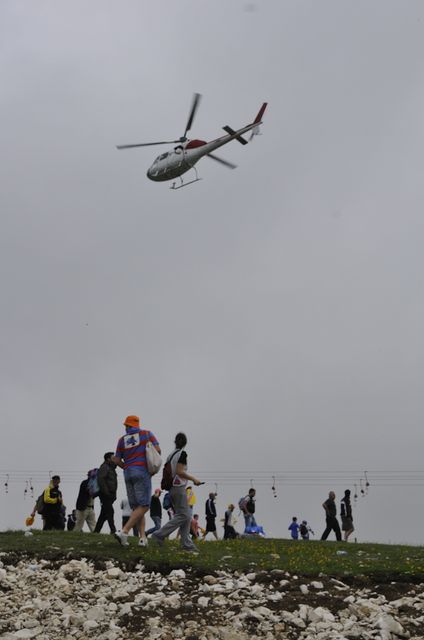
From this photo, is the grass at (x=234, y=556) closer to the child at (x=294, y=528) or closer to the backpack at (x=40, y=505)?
the backpack at (x=40, y=505)

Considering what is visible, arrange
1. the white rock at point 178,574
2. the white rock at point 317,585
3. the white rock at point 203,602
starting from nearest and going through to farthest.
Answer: the white rock at point 203,602, the white rock at point 317,585, the white rock at point 178,574

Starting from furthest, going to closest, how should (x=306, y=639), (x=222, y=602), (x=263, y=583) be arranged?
(x=263, y=583) < (x=222, y=602) < (x=306, y=639)

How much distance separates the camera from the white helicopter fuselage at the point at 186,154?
47969 mm

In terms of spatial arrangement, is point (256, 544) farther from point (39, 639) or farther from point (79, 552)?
point (39, 639)

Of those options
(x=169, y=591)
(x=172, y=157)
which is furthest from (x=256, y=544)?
(x=172, y=157)

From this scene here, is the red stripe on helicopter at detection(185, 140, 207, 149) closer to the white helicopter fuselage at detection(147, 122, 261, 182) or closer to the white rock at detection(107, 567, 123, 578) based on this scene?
the white helicopter fuselage at detection(147, 122, 261, 182)

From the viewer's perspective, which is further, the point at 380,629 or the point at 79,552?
the point at 79,552

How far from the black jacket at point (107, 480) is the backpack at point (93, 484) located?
0.32 meters

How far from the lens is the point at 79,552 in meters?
16.6

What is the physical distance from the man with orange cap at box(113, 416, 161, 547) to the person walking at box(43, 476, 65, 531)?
6284 millimetres

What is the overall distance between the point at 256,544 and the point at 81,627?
8.60m

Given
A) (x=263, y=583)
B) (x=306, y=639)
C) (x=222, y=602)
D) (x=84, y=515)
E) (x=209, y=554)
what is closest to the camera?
(x=306, y=639)

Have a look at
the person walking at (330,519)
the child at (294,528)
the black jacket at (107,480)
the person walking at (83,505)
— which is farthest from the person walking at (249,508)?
the black jacket at (107,480)

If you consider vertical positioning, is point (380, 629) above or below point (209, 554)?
below
